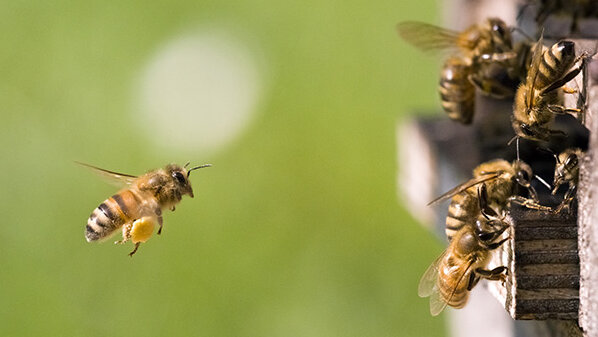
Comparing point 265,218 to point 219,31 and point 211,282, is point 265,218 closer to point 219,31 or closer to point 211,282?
point 211,282

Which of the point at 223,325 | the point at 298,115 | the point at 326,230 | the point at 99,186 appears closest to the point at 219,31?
the point at 298,115

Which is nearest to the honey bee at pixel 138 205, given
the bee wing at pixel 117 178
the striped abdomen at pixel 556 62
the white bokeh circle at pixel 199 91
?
the bee wing at pixel 117 178

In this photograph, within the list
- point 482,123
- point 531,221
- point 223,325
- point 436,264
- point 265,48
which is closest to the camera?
→ point 531,221

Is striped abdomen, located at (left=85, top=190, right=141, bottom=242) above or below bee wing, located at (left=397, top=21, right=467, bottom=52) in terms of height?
below

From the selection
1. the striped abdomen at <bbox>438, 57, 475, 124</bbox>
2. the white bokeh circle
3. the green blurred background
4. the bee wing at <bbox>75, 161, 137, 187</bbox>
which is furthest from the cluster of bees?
the white bokeh circle

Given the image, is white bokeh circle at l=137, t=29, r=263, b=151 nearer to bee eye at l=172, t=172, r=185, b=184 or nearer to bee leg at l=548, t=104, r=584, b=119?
bee eye at l=172, t=172, r=185, b=184

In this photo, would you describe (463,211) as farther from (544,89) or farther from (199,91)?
(199,91)

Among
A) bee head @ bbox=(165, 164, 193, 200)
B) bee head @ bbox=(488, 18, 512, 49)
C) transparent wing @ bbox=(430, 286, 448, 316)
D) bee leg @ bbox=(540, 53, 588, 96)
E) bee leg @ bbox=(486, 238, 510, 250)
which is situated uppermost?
bee head @ bbox=(488, 18, 512, 49)
